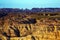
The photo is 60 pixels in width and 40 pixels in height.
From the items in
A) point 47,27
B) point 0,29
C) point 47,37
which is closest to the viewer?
point 47,37

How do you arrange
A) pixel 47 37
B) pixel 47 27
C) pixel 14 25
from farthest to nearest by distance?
pixel 14 25 → pixel 47 27 → pixel 47 37

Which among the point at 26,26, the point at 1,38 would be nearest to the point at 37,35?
the point at 1,38

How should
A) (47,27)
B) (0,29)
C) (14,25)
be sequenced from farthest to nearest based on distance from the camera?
(14,25) → (0,29) → (47,27)

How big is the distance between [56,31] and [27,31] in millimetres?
8114

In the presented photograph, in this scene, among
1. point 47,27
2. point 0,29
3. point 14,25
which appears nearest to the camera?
point 47,27

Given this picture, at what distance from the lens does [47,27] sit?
33.8 metres

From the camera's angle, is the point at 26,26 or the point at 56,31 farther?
the point at 26,26

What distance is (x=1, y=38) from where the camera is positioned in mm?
34062

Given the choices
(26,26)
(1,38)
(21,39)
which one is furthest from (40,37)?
(26,26)

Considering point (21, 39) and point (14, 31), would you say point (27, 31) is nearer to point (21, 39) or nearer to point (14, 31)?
point (14, 31)

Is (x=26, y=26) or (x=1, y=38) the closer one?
(x=1, y=38)

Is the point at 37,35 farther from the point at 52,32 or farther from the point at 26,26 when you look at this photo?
the point at 26,26

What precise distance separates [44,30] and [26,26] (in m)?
7.60

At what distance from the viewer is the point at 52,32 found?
32.2 metres
